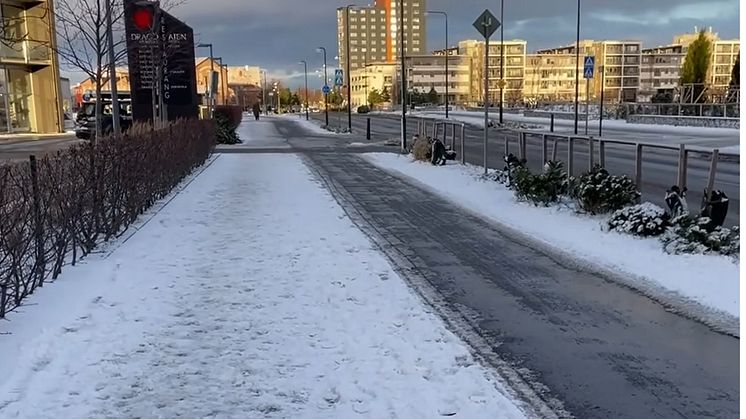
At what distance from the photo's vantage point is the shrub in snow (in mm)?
8055

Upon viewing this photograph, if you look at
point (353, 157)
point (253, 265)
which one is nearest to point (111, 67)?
point (253, 265)

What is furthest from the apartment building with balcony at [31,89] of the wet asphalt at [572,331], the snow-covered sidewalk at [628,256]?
the wet asphalt at [572,331]

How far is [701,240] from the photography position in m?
7.30

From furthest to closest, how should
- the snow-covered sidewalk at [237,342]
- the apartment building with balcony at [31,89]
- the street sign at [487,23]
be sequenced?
the apartment building with balcony at [31,89] < the street sign at [487,23] < the snow-covered sidewalk at [237,342]

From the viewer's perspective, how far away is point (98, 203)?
7777 millimetres

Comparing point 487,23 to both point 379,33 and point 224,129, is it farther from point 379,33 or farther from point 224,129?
point 379,33

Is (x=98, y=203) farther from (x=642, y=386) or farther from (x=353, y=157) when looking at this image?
(x=353, y=157)

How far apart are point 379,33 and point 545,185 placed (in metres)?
117

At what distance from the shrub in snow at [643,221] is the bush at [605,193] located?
3.45 ft

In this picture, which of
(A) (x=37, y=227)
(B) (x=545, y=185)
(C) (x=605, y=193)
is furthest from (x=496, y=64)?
(A) (x=37, y=227)

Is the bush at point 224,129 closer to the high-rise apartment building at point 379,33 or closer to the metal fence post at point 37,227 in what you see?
the metal fence post at point 37,227

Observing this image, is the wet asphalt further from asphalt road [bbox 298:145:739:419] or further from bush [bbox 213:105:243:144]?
bush [bbox 213:105:243:144]

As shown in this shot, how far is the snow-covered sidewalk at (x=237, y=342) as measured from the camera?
154 inches

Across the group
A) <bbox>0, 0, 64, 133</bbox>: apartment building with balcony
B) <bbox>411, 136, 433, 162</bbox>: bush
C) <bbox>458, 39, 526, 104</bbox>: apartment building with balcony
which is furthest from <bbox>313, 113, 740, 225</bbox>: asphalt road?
<bbox>458, 39, 526, 104</bbox>: apartment building with balcony
